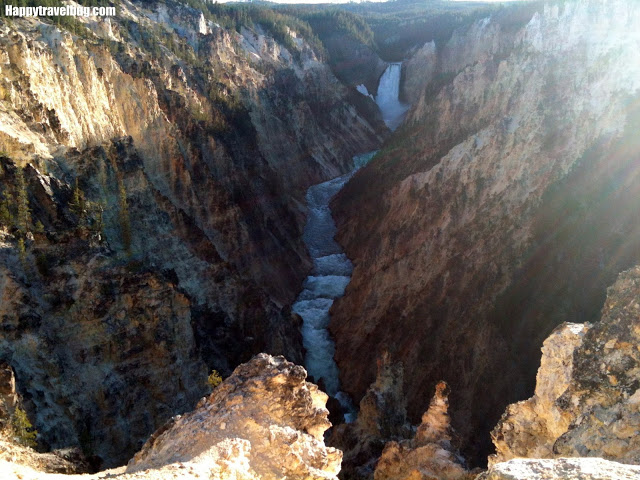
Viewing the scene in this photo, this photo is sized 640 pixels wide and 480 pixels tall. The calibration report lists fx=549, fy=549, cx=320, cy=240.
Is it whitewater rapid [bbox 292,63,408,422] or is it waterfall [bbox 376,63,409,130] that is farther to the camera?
waterfall [bbox 376,63,409,130]

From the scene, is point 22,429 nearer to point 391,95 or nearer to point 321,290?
point 321,290

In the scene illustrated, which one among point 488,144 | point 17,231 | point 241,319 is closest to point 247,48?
point 488,144

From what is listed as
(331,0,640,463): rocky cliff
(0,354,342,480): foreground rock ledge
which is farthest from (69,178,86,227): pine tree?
(331,0,640,463): rocky cliff

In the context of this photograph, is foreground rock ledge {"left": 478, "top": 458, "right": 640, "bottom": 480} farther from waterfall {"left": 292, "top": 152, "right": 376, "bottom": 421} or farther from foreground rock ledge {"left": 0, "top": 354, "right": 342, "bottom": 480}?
waterfall {"left": 292, "top": 152, "right": 376, "bottom": 421}

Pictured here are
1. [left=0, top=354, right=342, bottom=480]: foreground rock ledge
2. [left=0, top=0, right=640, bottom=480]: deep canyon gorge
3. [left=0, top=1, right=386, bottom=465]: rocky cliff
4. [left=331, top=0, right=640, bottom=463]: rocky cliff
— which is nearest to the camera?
[left=0, top=354, right=342, bottom=480]: foreground rock ledge

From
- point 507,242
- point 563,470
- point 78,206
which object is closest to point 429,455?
point 563,470

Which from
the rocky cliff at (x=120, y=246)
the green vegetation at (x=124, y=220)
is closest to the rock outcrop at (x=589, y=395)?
the rocky cliff at (x=120, y=246)
